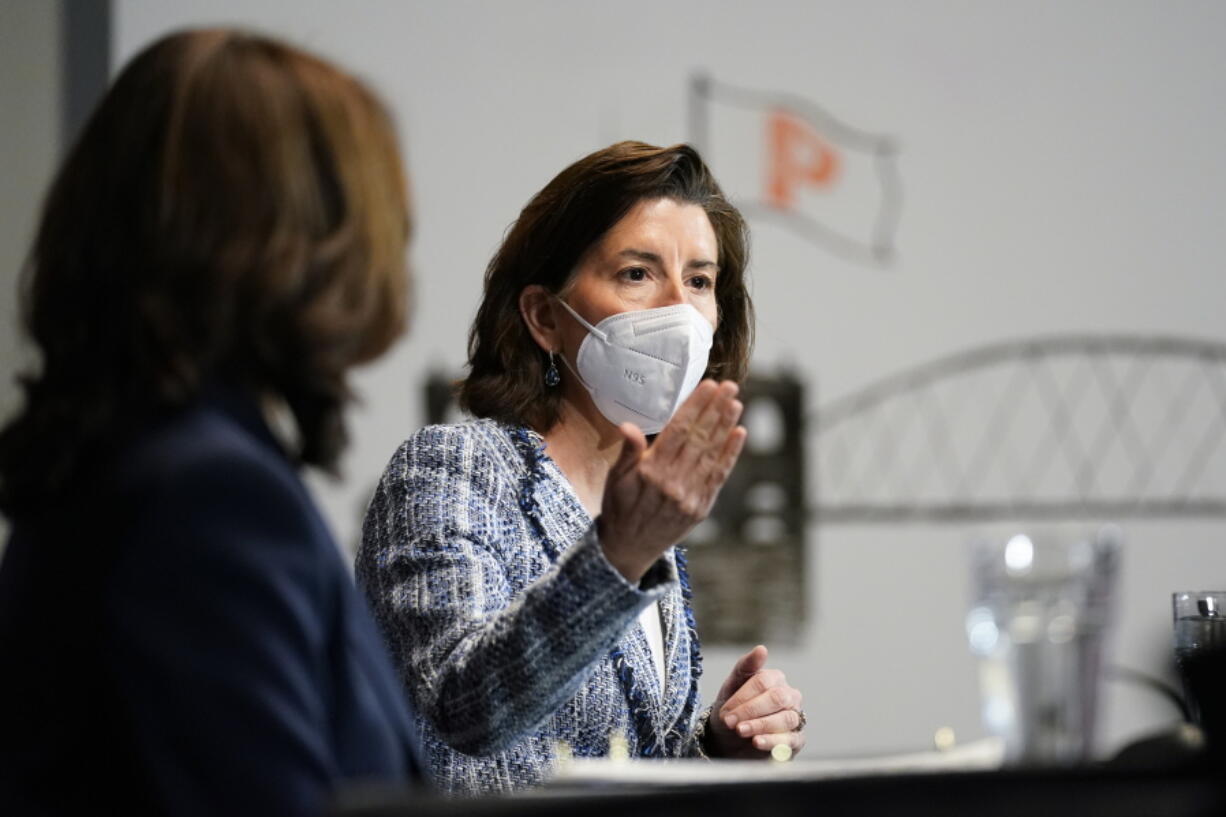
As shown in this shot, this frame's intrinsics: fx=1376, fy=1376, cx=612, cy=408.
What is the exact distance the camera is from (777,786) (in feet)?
2.29

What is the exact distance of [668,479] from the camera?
48.4 inches

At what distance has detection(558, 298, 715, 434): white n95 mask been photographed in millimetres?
1726

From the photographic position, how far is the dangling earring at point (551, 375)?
1809 mm

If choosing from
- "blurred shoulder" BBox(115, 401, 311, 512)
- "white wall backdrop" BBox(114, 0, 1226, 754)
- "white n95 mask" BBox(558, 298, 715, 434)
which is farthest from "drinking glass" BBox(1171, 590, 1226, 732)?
"white wall backdrop" BBox(114, 0, 1226, 754)

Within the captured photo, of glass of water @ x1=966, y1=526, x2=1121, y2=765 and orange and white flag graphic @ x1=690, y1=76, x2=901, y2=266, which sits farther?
orange and white flag graphic @ x1=690, y1=76, x2=901, y2=266

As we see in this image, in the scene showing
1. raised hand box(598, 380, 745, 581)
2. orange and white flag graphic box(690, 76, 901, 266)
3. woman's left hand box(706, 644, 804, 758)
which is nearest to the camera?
raised hand box(598, 380, 745, 581)

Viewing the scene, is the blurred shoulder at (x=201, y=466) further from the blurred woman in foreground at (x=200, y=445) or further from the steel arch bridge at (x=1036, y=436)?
the steel arch bridge at (x=1036, y=436)

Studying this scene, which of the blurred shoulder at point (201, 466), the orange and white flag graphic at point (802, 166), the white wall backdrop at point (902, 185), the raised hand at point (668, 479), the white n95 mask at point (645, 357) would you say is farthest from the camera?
the orange and white flag graphic at point (802, 166)

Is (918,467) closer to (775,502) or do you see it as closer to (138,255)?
(775,502)

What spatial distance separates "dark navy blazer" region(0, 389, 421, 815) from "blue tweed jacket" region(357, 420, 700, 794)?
0.37 m

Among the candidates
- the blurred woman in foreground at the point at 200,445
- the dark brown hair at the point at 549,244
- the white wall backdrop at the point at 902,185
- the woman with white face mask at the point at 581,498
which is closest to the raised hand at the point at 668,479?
the woman with white face mask at the point at 581,498

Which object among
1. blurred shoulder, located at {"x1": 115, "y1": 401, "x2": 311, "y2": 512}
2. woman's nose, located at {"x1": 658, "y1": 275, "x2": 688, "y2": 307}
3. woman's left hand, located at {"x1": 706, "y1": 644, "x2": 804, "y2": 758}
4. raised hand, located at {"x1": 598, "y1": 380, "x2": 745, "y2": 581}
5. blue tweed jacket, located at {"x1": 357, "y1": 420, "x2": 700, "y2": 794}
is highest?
blurred shoulder, located at {"x1": 115, "y1": 401, "x2": 311, "y2": 512}

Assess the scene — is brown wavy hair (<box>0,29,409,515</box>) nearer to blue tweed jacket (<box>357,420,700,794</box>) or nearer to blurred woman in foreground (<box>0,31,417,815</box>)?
blurred woman in foreground (<box>0,31,417,815</box>)

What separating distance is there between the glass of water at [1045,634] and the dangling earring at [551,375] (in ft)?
3.10
